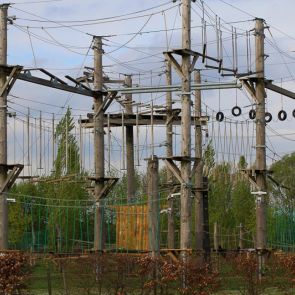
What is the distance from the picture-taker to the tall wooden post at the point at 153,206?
18.7 m

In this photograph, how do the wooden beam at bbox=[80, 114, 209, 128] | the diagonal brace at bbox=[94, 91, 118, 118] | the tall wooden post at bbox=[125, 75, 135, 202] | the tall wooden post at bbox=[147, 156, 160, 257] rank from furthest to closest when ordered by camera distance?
the tall wooden post at bbox=[125, 75, 135, 202]
the wooden beam at bbox=[80, 114, 209, 128]
the diagonal brace at bbox=[94, 91, 118, 118]
the tall wooden post at bbox=[147, 156, 160, 257]

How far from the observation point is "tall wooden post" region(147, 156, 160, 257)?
61.2 feet

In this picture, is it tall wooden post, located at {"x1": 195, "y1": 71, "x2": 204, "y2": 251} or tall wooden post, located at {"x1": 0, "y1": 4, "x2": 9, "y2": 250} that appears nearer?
tall wooden post, located at {"x1": 0, "y1": 4, "x2": 9, "y2": 250}

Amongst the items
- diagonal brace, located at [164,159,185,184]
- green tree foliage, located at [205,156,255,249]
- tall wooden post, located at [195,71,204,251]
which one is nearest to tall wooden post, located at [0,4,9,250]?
diagonal brace, located at [164,159,185,184]

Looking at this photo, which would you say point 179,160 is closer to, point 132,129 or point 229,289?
point 229,289

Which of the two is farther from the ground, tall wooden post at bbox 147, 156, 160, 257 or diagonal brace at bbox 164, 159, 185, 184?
diagonal brace at bbox 164, 159, 185, 184

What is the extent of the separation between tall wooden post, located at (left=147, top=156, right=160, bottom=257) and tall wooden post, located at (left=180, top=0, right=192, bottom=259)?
110 centimetres

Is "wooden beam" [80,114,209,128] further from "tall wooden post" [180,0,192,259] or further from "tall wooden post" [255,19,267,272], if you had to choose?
"tall wooden post" [180,0,192,259]

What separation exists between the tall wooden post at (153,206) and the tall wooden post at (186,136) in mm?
1098

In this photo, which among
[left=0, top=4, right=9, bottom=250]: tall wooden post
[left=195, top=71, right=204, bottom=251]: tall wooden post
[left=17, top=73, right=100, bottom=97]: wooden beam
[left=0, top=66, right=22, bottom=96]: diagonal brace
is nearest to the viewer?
[left=0, top=4, right=9, bottom=250]: tall wooden post

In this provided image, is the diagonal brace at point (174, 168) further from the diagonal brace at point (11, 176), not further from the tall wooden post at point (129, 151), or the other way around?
the tall wooden post at point (129, 151)

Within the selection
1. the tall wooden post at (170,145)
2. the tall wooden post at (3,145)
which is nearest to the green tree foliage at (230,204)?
the tall wooden post at (170,145)

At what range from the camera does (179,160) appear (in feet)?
66.8

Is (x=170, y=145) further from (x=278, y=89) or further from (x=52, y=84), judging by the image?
(x=52, y=84)
